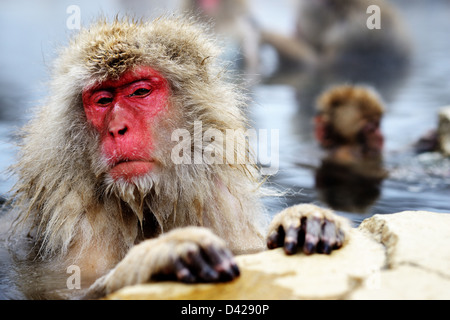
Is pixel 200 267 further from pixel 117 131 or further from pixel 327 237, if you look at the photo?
pixel 117 131

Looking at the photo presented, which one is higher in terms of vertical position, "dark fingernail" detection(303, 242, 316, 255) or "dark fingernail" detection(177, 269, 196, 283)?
"dark fingernail" detection(303, 242, 316, 255)

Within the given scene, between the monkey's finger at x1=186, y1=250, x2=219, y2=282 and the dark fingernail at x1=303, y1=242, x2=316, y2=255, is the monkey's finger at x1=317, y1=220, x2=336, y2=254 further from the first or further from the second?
the monkey's finger at x1=186, y1=250, x2=219, y2=282

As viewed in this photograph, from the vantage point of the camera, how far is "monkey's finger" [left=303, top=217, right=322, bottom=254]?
8.48 feet

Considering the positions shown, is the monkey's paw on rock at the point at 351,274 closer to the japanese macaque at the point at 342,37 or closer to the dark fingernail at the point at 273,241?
the dark fingernail at the point at 273,241

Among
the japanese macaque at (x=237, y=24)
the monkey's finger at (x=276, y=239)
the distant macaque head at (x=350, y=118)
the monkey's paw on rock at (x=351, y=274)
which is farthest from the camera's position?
the japanese macaque at (x=237, y=24)

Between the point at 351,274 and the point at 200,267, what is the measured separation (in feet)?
2.04

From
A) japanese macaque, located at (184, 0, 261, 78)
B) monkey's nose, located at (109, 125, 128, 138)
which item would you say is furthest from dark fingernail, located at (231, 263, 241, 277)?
japanese macaque, located at (184, 0, 261, 78)

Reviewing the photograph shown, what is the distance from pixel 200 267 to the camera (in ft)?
7.38

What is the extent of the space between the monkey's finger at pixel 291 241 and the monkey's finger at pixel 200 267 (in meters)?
0.47

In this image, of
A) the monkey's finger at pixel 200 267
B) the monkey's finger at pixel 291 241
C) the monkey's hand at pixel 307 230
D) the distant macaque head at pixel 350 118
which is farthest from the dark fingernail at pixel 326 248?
the distant macaque head at pixel 350 118

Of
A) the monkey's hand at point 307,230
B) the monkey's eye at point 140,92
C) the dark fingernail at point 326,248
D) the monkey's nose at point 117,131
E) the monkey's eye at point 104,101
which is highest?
the monkey's eye at point 140,92

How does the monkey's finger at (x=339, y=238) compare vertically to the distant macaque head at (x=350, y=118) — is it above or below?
below

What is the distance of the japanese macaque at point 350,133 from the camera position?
7.10 meters

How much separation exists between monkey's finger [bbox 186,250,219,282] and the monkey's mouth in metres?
0.91
